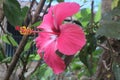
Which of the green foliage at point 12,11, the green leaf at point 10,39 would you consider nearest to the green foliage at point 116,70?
the green foliage at point 12,11

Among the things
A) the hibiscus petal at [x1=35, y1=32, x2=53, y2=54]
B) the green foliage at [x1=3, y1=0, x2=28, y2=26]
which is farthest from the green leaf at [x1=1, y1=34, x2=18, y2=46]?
the hibiscus petal at [x1=35, y1=32, x2=53, y2=54]

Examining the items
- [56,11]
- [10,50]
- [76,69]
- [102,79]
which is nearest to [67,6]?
[56,11]

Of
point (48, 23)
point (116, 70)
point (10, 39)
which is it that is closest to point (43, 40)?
point (48, 23)

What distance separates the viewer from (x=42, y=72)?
1.20m

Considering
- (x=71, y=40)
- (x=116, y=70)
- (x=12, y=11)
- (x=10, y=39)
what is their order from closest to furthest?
(x=71, y=40), (x=116, y=70), (x=12, y=11), (x=10, y=39)

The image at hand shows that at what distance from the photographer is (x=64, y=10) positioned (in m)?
0.49

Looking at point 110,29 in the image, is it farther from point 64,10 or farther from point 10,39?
point 10,39

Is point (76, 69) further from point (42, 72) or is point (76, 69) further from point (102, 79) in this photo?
point (102, 79)

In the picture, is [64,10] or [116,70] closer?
[64,10]

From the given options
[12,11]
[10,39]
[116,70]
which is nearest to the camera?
[116,70]

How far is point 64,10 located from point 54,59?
0.08m

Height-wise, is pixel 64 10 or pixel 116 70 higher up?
pixel 64 10

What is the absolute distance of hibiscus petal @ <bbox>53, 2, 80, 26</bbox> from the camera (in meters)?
0.48

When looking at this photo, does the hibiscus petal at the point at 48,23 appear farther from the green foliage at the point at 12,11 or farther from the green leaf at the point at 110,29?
the green foliage at the point at 12,11
